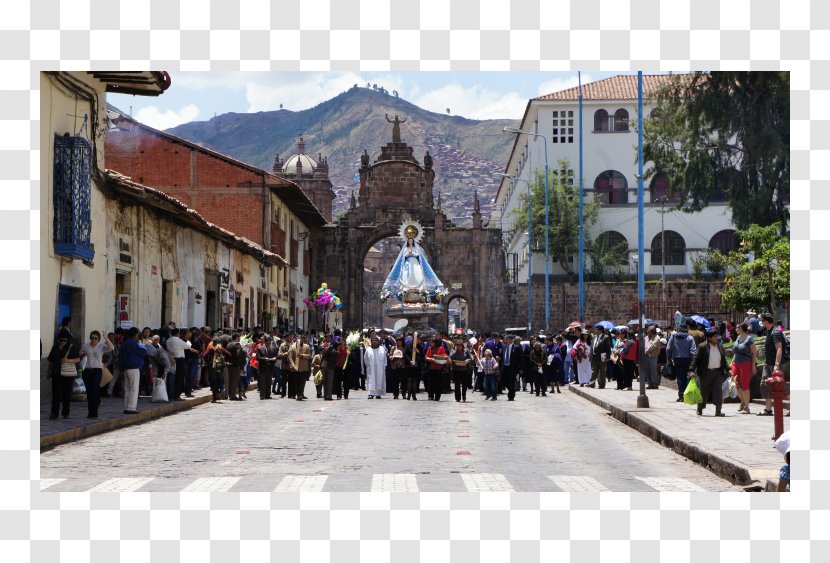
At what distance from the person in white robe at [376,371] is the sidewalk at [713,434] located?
5.90 m

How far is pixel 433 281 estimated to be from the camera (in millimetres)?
50844

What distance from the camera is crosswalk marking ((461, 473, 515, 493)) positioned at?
38.3 feet

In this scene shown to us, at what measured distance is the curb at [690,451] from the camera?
1295 cm

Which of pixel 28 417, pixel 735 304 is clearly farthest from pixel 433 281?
pixel 28 417

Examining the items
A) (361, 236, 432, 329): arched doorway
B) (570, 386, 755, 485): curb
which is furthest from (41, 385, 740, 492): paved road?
(361, 236, 432, 329): arched doorway

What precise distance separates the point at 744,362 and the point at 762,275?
17015mm

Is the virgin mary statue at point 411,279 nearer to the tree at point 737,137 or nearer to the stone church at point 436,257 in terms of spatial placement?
the tree at point 737,137

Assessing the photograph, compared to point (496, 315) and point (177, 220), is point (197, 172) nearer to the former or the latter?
point (177, 220)

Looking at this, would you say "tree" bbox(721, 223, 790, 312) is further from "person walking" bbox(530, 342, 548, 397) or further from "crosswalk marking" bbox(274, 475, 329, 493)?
"crosswalk marking" bbox(274, 475, 329, 493)

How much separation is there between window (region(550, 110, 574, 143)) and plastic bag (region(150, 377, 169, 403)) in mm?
55369

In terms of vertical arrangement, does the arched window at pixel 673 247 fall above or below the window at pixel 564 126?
below

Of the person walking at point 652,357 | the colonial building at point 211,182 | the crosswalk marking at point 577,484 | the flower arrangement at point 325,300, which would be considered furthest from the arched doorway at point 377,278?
the crosswalk marking at point 577,484

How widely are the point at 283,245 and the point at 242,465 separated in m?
Answer: 43.6

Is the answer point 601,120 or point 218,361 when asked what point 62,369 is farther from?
point 601,120
